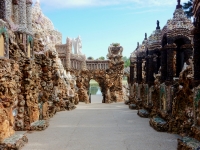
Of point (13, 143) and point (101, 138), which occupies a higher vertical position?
point (13, 143)

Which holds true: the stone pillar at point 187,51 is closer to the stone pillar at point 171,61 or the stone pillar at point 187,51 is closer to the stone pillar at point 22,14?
the stone pillar at point 171,61

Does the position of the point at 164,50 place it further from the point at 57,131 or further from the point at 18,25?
the point at 18,25

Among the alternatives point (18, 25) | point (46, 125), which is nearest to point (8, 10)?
point (18, 25)

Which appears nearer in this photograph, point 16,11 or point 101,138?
point 101,138

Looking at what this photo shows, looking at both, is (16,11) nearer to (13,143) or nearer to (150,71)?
(13,143)

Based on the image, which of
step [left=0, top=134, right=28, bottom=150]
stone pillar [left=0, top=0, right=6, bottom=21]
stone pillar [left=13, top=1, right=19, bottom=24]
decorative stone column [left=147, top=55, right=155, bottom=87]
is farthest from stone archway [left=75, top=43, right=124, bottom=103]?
step [left=0, top=134, right=28, bottom=150]

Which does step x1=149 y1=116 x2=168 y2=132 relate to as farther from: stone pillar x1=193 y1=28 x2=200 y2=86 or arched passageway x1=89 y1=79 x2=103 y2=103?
arched passageway x1=89 y1=79 x2=103 y2=103

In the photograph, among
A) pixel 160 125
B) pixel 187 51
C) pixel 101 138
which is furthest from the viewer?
pixel 187 51

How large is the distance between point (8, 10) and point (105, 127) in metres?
5.97

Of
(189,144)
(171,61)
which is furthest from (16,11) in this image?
(189,144)

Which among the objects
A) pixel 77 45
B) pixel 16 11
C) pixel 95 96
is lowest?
pixel 95 96

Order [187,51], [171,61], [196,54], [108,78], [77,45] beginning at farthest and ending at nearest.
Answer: [77,45] → [108,78] → [187,51] → [171,61] → [196,54]

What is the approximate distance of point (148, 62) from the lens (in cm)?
1467

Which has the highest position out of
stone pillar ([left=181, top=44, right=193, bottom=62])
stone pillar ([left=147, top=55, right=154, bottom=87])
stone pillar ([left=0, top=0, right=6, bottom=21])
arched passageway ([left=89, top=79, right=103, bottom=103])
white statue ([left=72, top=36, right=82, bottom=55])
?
white statue ([left=72, top=36, right=82, bottom=55])
